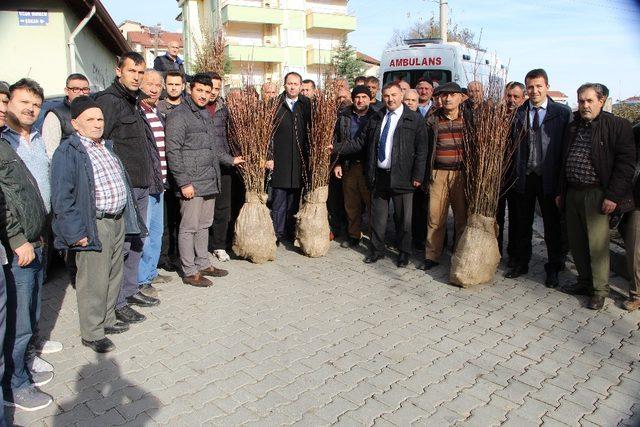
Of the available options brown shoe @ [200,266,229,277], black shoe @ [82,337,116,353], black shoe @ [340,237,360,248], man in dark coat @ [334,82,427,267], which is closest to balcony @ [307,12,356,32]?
black shoe @ [340,237,360,248]

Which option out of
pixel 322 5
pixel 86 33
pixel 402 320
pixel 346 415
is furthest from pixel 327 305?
pixel 322 5

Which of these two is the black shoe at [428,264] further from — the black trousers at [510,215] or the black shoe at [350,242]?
the black shoe at [350,242]

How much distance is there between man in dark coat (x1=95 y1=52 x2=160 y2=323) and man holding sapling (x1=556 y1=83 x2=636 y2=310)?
3.46 meters

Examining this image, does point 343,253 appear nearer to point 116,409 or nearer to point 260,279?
point 260,279

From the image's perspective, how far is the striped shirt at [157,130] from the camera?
4.30 meters

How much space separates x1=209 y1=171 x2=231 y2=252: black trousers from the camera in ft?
17.2

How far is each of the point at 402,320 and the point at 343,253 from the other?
1.89 meters

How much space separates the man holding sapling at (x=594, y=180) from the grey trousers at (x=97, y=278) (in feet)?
11.8

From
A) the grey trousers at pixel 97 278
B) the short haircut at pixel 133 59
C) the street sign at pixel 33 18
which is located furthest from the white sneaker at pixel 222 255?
the street sign at pixel 33 18

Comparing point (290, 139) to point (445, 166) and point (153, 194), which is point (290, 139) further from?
point (153, 194)

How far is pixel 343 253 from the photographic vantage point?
18.6 feet

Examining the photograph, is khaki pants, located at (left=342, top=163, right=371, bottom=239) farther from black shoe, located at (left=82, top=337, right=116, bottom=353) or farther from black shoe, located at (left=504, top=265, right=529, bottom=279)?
black shoe, located at (left=82, top=337, right=116, bottom=353)

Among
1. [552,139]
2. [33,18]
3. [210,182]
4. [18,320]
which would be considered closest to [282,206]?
[210,182]

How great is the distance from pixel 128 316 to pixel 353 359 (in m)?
1.76
